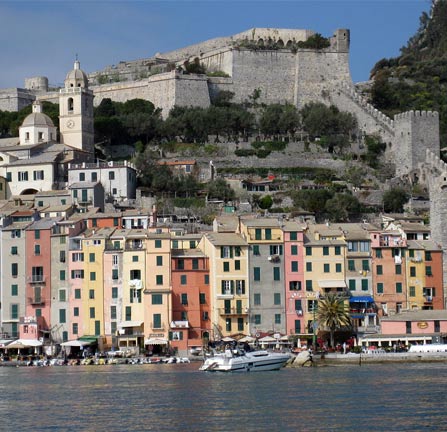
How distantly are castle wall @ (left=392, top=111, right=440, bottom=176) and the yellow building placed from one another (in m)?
33.1

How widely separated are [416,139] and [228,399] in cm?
Result: 5850

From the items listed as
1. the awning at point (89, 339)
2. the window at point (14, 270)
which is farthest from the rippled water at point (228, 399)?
the window at point (14, 270)

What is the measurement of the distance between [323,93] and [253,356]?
56.1 metres

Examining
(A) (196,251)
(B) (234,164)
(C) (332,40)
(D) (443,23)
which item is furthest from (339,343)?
(D) (443,23)

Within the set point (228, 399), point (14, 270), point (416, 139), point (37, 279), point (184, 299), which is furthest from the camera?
point (416, 139)

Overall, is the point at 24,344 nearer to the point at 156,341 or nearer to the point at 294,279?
the point at 156,341

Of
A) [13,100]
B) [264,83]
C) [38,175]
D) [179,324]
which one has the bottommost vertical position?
[179,324]

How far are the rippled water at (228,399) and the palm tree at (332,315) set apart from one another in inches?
243

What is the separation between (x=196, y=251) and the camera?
83125 mm

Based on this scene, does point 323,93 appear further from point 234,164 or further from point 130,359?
point 130,359

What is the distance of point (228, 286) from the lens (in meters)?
81.1

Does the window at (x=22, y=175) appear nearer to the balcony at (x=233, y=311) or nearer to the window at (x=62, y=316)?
the window at (x=62, y=316)

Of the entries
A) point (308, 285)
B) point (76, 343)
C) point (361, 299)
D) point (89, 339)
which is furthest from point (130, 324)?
point (361, 299)

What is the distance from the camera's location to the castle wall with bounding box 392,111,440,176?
111188 millimetres
